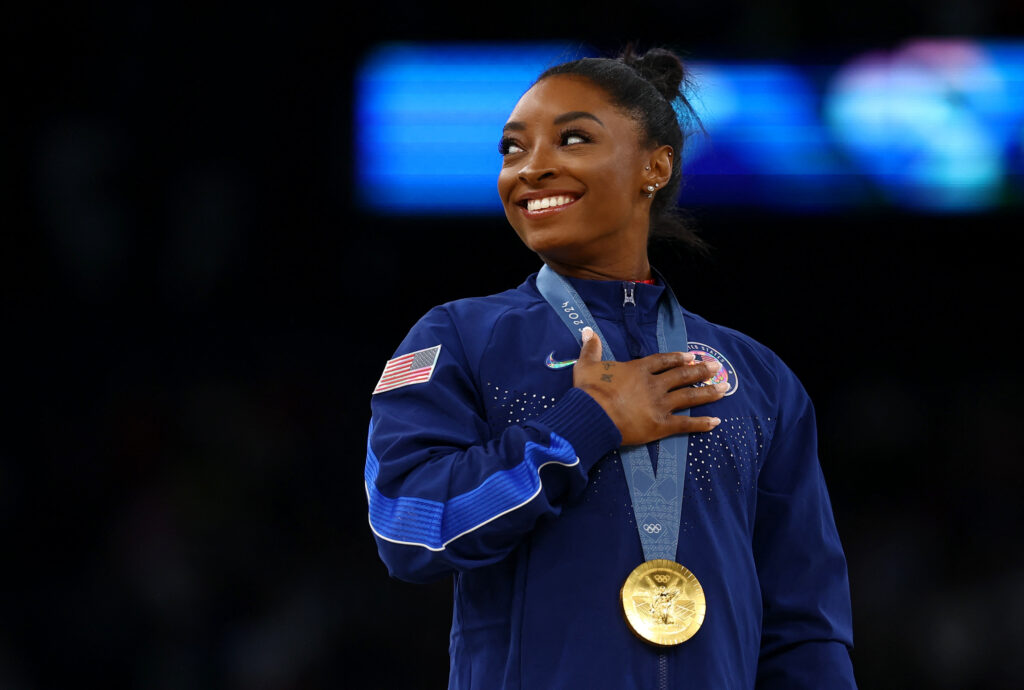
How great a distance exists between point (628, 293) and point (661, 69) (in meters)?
0.53

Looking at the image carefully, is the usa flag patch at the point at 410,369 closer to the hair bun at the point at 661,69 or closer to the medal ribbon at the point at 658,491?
the medal ribbon at the point at 658,491

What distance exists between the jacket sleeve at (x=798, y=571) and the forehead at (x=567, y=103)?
0.55 metres

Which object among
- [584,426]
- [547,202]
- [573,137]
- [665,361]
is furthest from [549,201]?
[584,426]

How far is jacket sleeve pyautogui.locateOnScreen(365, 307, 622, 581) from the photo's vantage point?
1670 millimetres

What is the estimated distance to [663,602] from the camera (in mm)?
1744

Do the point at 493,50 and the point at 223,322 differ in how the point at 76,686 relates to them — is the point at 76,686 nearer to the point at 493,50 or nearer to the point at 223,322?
the point at 223,322

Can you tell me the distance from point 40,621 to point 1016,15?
15.3ft

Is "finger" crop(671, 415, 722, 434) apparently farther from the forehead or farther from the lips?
the forehead

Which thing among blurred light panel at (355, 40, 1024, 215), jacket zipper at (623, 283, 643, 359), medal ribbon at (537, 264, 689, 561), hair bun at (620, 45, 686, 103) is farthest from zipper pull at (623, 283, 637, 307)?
blurred light panel at (355, 40, 1024, 215)

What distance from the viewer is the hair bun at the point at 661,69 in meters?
2.29

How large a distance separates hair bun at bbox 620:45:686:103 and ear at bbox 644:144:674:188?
16cm

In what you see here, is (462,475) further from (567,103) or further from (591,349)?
(567,103)

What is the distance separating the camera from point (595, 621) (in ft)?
5.69

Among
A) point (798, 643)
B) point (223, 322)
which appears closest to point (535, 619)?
point (798, 643)
